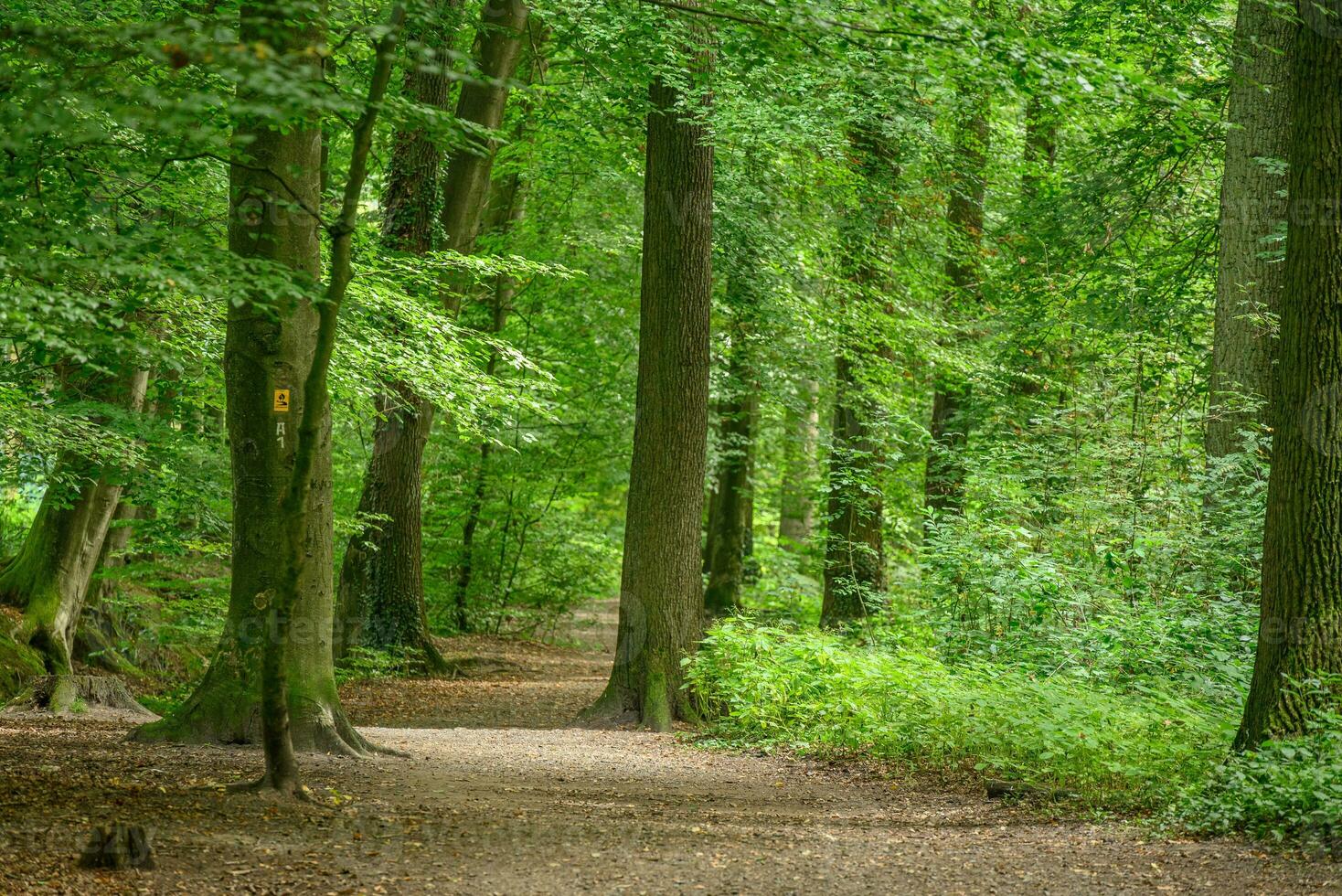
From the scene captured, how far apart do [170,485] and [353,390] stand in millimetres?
2761

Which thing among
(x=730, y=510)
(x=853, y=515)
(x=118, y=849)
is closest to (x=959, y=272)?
(x=853, y=515)

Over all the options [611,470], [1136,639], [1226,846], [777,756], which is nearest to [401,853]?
[1226,846]

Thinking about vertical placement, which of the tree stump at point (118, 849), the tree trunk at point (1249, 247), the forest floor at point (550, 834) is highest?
the tree trunk at point (1249, 247)

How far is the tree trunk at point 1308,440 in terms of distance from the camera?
20.4 feet

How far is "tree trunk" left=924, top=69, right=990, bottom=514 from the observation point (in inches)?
605

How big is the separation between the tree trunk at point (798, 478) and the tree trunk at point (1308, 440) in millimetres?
14838

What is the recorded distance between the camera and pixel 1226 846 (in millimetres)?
5637

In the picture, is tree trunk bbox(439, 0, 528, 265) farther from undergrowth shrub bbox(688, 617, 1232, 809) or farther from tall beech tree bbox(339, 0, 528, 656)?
undergrowth shrub bbox(688, 617, 1232, 809)

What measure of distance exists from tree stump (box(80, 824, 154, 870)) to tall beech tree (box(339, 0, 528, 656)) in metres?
9.46

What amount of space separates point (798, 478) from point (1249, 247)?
13.9 m

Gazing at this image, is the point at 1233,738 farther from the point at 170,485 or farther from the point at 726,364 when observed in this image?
the point at 726,364

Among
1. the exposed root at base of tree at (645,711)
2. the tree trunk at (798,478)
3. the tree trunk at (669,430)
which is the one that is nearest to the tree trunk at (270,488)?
the exposed root at base of tree at (645,711)

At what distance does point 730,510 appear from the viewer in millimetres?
18875

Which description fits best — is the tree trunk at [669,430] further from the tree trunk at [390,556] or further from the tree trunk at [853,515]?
the tree trunk at [390,556]
